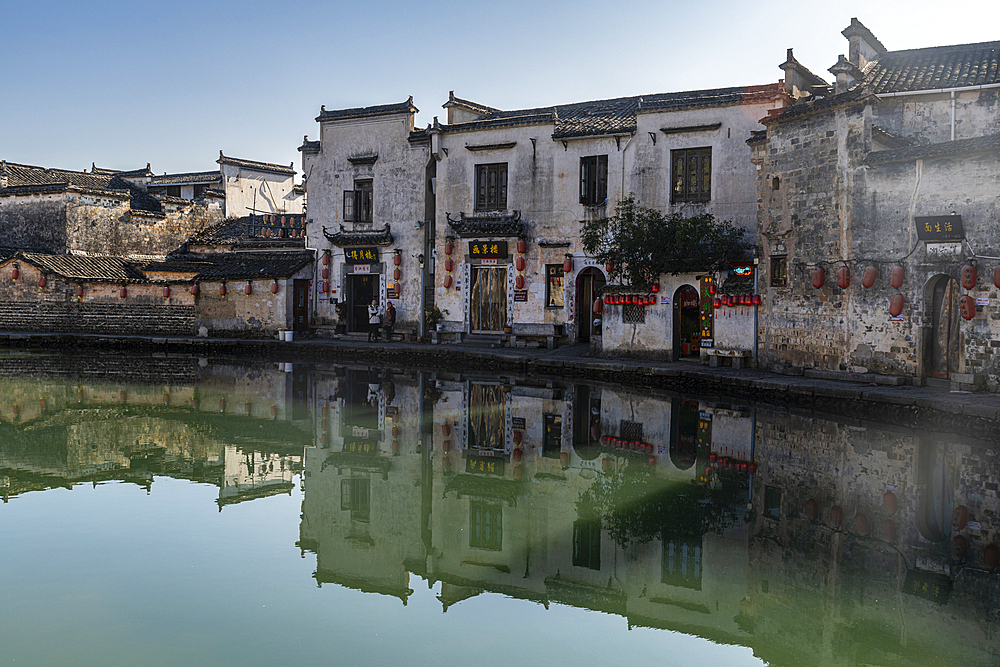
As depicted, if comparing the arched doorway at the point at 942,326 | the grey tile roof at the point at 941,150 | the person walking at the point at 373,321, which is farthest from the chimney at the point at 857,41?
the person walking at the point at 373,321

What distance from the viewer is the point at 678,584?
6.16 metres

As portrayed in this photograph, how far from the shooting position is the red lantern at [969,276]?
1374cm

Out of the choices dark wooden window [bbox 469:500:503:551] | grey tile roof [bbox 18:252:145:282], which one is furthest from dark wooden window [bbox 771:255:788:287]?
grey tile roof [bbox 18:252:145:282]

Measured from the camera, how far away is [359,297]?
29.1 meters

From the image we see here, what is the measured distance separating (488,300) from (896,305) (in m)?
13.6

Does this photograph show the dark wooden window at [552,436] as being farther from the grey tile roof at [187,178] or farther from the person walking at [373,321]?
the grey tile roof at [187,178]

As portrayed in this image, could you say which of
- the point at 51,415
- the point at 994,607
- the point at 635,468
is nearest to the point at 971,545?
the point at 994,607

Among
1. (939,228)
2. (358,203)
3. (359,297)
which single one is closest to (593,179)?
(358,203)

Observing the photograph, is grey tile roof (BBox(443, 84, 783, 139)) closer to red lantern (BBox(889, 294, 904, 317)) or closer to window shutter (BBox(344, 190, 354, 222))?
window shutter (BBox(344, 190, 354, 222))

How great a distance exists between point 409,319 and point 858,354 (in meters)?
15.3

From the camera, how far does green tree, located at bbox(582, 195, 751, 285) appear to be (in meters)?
19.4

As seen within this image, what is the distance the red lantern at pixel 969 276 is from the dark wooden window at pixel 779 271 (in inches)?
164

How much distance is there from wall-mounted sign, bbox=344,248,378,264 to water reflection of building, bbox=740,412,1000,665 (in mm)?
19618

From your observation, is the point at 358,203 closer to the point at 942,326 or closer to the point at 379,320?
the point at 379,320
